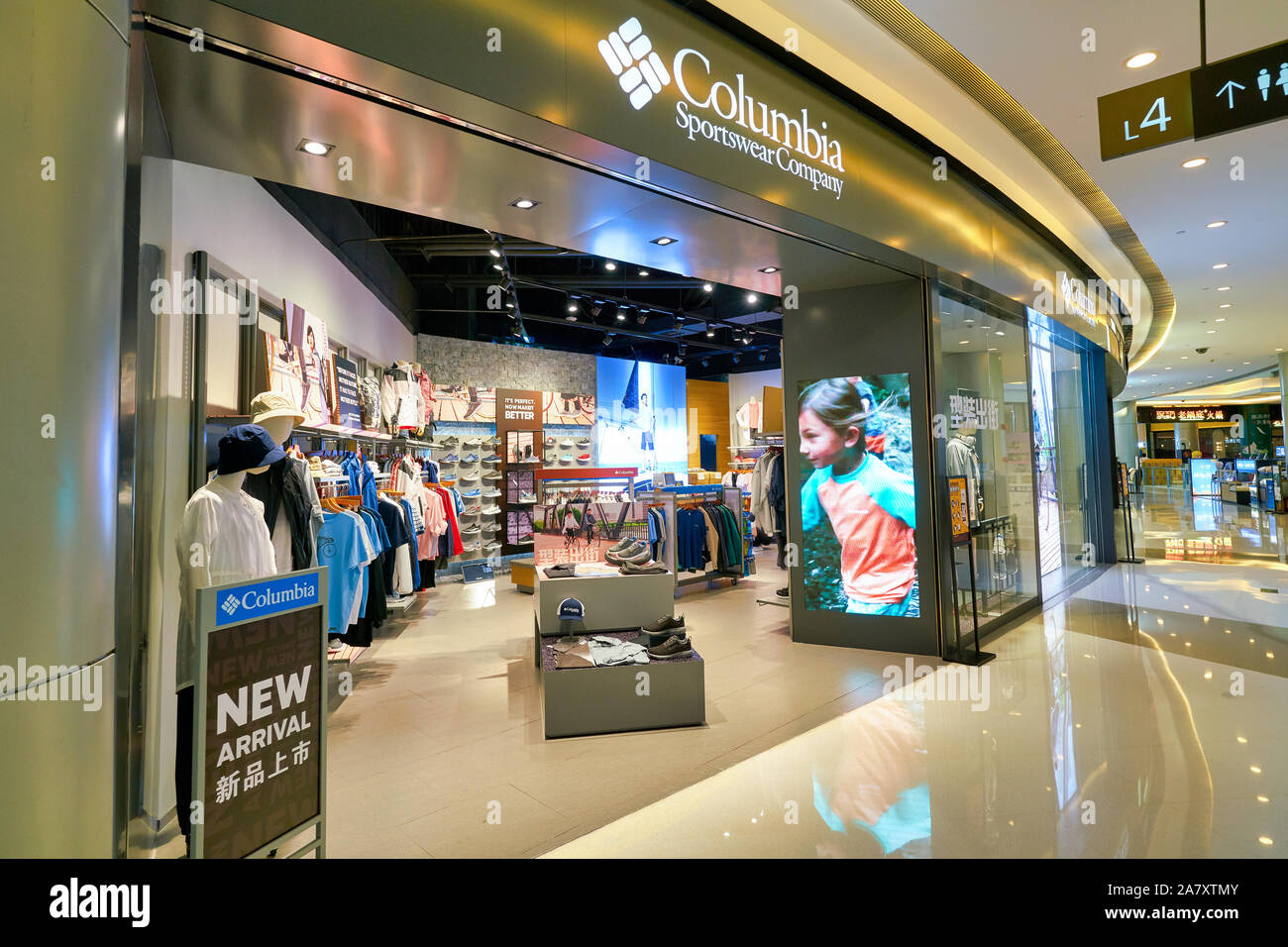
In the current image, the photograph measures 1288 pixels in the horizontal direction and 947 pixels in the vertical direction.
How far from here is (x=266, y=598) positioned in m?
1.98

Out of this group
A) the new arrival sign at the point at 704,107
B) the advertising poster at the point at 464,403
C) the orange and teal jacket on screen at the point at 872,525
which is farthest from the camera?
the advertising poster at the point at 464,403

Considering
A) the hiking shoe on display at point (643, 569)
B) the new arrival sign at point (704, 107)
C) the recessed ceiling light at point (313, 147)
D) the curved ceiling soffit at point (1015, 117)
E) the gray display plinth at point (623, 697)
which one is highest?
the curved ceiling soffit at point (1015, 117)

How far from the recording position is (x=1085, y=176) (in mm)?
5777

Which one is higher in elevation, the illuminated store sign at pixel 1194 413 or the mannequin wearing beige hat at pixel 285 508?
the illuminated store sign at pixel 1194 413

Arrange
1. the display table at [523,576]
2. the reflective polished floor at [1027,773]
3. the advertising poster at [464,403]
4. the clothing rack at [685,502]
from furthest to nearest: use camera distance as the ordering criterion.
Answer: the advertising poster at [464,403], the display table at [523,576], the clothing rack at [685,502], the reflective polished floor at [1027,773]

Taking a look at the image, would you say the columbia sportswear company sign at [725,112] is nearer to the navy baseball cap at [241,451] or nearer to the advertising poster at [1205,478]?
the navy baseball cap at [241,451]

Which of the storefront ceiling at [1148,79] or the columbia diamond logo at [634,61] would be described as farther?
the storefront ceiling at [1148,79]

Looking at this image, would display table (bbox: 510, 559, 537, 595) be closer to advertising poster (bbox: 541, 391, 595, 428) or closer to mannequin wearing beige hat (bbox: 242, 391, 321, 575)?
advertising poster (bbox: 541, 391, 595, 428)

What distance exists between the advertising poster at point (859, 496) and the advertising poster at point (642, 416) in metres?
6.33

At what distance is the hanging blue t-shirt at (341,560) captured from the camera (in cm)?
446

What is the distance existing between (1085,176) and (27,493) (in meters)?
7.27

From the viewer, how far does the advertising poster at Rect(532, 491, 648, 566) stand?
5371mm

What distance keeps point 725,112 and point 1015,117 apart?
270 centimetres

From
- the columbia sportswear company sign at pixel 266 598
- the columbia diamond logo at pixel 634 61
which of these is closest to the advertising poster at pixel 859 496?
the columbia diamond logo at pixel 634 61
